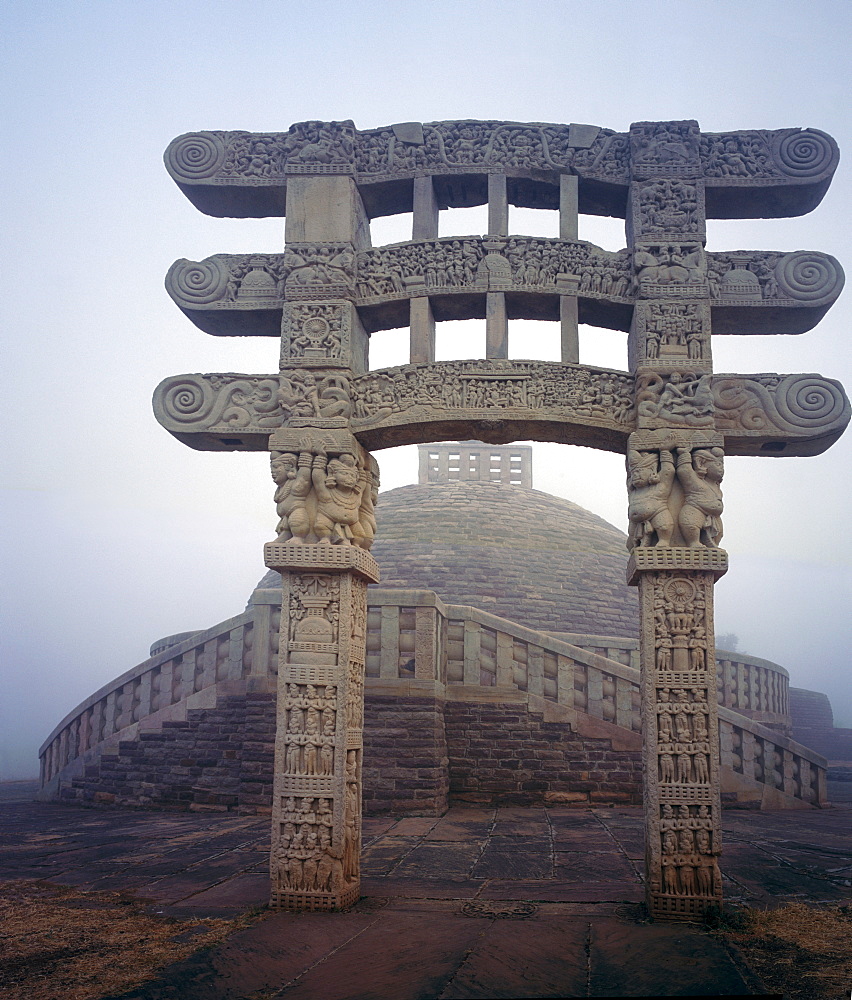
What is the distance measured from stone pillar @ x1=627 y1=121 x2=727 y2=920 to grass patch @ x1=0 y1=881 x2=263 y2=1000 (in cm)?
288

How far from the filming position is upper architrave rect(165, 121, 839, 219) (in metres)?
6.87

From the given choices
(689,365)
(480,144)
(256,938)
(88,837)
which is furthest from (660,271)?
(88,837)

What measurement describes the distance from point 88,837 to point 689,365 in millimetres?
7671

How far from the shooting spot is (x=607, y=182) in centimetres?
702

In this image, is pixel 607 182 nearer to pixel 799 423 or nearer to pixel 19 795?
pixel 799 423

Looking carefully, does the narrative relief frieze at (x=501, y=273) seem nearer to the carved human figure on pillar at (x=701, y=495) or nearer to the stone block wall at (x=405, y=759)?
the carved human figure on pillar at (x=701, y=495)

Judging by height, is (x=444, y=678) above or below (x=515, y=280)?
below

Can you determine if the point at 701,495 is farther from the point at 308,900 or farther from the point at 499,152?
the point at 308,900

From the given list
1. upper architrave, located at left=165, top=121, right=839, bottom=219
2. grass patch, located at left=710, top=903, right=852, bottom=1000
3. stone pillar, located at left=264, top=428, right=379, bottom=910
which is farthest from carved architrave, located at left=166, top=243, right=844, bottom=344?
grass patch, located at left=710, top=903, right=852, bottom=1000

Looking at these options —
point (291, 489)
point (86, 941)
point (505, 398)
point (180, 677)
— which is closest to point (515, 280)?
point (505, 398)

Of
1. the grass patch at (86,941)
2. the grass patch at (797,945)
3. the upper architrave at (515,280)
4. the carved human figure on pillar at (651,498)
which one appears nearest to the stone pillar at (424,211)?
the upper architrave at (515,280)

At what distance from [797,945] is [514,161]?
5.86 m

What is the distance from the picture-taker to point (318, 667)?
6.25 meters

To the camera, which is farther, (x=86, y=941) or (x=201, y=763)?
(x=201, y=763)
